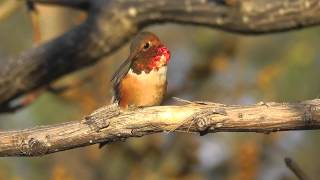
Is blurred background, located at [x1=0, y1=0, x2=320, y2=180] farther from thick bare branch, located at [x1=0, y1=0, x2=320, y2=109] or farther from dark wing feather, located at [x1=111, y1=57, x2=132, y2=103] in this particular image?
dark wing feather, located at [x1=111, y1=57, x2=132, y2=103]

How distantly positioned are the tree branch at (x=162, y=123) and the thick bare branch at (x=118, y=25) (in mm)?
1373

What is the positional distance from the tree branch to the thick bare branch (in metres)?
1.37

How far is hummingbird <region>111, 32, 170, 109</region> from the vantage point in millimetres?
2598

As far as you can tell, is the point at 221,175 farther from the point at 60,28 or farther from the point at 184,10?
the point at 184,10

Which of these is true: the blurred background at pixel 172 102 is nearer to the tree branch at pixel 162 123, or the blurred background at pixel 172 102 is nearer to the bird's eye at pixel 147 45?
the bird's eye at pixel 147 45

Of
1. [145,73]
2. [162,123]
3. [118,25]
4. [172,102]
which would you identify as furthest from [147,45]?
[172,102]

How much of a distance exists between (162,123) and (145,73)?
27cm

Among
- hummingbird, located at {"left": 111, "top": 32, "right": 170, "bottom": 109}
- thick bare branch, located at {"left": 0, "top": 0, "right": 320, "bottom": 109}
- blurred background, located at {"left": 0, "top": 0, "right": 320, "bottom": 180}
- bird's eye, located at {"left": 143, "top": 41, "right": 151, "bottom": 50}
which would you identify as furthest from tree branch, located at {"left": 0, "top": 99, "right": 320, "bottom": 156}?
thick bare branch, located at {"left": 0, "top": 0, "right": 320, "bottom": 109}

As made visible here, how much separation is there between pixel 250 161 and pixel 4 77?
1.59 meters

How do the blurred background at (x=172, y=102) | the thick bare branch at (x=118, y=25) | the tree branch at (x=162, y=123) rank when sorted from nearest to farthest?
the tree branch at (x=162, y=123), the thick bare branch at (x=118, y=25), the blurred background at (x=172, y=102)

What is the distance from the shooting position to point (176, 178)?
466 centimetres

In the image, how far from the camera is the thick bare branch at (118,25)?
12.4 ft

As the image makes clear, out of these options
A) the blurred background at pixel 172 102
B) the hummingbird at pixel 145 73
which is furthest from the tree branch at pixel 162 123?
the blurred background at pixel 172 102

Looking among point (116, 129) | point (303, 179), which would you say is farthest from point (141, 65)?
point (303, 179)
